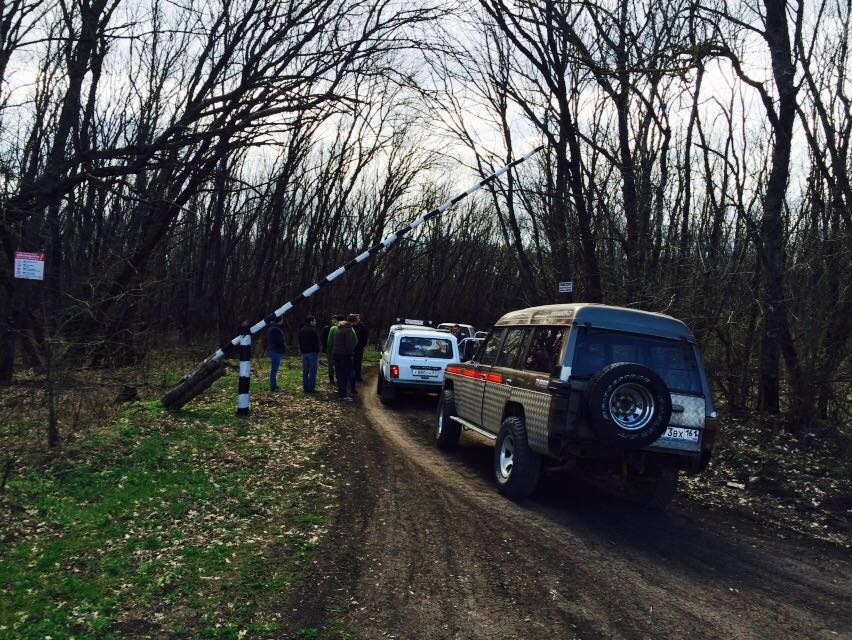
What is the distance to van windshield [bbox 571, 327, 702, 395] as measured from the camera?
7.45 meters

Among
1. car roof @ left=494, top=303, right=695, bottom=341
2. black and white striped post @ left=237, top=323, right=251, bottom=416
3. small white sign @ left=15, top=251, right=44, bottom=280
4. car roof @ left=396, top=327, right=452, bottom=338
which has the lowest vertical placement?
black and white striped post @ left=237, top=323, right=251, bottom=416

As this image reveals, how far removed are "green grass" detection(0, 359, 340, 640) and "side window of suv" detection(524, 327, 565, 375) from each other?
2.68 meters

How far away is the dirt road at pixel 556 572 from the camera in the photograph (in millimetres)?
4652

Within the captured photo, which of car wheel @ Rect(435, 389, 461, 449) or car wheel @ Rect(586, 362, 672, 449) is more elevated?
car wheel @ Rect(586, 362, 672, 449)

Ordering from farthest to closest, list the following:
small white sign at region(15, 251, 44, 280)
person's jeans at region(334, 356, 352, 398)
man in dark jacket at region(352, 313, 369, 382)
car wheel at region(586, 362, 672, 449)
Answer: man in dark jacket at region(352, 313, 369, 382) < person's jeans at region(334, 356, 352, 398) < small white sign at region(15, 251, 44, 280) < car wheel at region(586, 362, 672, 449)

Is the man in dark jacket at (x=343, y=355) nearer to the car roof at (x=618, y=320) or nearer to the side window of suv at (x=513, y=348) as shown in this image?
the side window of suv at (x=513, y=348)

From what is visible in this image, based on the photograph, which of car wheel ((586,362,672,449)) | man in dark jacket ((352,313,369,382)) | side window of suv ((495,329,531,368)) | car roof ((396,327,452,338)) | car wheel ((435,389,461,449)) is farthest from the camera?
man in dark jacket ((352,313,369,382))

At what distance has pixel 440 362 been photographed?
16.6 m

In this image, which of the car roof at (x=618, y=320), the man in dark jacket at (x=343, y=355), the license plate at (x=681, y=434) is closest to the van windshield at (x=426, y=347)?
the man in dark jacket at (x=343, y=355)

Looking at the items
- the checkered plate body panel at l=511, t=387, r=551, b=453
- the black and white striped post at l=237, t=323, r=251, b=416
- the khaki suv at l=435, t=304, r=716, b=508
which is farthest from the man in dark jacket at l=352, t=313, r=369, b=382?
the checkered plate body panel at l=511, t=387, r=551, b=453

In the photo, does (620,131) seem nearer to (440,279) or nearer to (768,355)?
(768,355)

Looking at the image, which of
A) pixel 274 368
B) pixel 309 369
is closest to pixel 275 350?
pixel 274 368

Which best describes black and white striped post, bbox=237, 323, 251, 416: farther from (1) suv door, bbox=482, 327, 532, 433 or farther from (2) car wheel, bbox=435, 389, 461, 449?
(1) suv door, bbox=482, 327, 532, 433

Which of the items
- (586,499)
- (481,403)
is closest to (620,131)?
(481,403)
